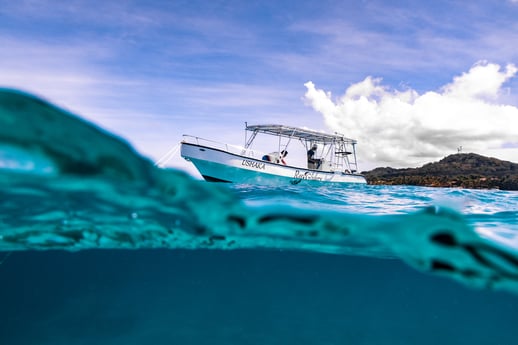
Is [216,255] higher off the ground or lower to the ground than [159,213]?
lower

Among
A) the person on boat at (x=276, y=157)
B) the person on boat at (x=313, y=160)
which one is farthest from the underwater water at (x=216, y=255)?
the person on boat at (x=313, y=160)

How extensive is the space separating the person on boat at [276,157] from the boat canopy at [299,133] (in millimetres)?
1743

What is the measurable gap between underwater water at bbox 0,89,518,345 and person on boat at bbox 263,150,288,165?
11048 mm

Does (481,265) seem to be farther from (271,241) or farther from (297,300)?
(297,300)

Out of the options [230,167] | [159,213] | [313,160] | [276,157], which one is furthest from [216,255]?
[313,160]

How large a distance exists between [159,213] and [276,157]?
69.9ft

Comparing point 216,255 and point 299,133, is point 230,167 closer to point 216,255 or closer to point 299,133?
point 299,133

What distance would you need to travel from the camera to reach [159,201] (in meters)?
6.07

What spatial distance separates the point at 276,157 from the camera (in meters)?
27.6

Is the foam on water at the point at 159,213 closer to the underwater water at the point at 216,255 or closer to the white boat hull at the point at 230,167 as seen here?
the underwater water at the point at 216,255

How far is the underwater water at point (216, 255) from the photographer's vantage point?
4.96 meters

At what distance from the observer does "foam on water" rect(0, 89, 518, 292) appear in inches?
157

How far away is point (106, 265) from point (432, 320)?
20.0 metres

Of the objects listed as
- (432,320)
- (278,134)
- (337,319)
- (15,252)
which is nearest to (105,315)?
(15,252)
